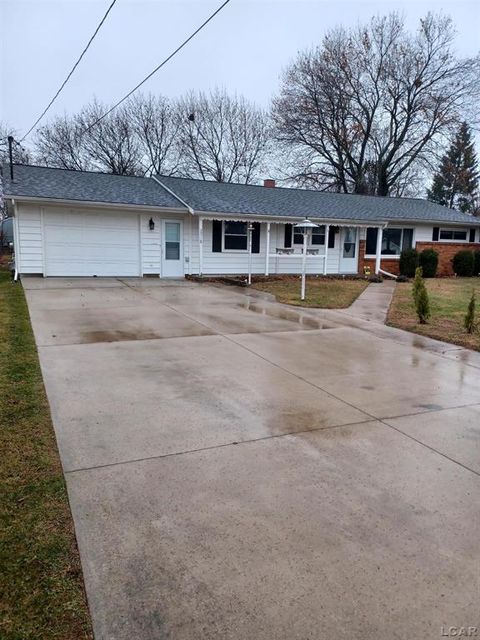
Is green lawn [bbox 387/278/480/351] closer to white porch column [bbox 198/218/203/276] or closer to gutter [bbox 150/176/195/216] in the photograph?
white porch column [bbox 198/218/203/276]

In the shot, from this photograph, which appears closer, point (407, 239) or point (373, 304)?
point (373, 304)

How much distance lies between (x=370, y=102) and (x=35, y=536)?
1276 inches

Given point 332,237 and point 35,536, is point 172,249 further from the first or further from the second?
point 35,536

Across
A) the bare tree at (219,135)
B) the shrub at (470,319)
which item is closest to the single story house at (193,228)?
the shrub at (470,319)

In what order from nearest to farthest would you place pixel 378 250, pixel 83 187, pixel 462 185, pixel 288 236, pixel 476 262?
1. pixel 83 187
2. pixel 288 236
3. pixel 378 250
4. pixel 476 262
5. pixel 462 185

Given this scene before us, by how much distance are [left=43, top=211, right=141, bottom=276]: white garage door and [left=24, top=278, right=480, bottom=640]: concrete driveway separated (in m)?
9.39

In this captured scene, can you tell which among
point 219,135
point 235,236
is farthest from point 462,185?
point 235,236

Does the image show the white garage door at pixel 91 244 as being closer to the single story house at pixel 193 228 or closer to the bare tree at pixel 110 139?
the single story house at pixel 193 228

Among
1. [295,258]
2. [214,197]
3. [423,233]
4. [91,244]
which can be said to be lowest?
[295,258]

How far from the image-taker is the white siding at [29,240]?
555 inches

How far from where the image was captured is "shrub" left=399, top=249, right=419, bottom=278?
62.7 feet

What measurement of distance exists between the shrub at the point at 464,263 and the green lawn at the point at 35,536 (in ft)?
66.6

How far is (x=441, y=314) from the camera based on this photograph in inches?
400

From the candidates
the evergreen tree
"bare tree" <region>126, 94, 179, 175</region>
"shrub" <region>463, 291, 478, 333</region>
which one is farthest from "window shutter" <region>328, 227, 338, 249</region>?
the evergreen tree
